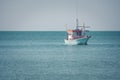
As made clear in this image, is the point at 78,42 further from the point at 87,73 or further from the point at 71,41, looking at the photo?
the point at 87,73

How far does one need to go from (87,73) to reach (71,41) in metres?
43.8

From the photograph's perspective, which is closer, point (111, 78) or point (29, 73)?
point (111, 78)

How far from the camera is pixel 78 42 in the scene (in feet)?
284

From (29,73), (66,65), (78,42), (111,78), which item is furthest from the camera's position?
(78,42)

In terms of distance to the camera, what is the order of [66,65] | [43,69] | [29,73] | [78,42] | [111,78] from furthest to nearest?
[78,42] < [66,65] < [43,69] < [29,73] < [111,78]

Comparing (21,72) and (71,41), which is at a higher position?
(21,72)

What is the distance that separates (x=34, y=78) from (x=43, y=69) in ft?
22.2

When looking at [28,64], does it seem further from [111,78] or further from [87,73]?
[111,78]

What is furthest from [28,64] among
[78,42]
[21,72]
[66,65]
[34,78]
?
[78,42]

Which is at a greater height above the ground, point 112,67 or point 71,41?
point 112,67

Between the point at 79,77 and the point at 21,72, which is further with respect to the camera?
the point at 21,72

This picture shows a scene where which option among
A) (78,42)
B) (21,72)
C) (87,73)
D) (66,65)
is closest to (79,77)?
(87,73)

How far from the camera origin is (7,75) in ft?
139

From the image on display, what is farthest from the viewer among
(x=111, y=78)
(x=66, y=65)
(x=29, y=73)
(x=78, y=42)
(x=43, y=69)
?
(x=78, y=42)
